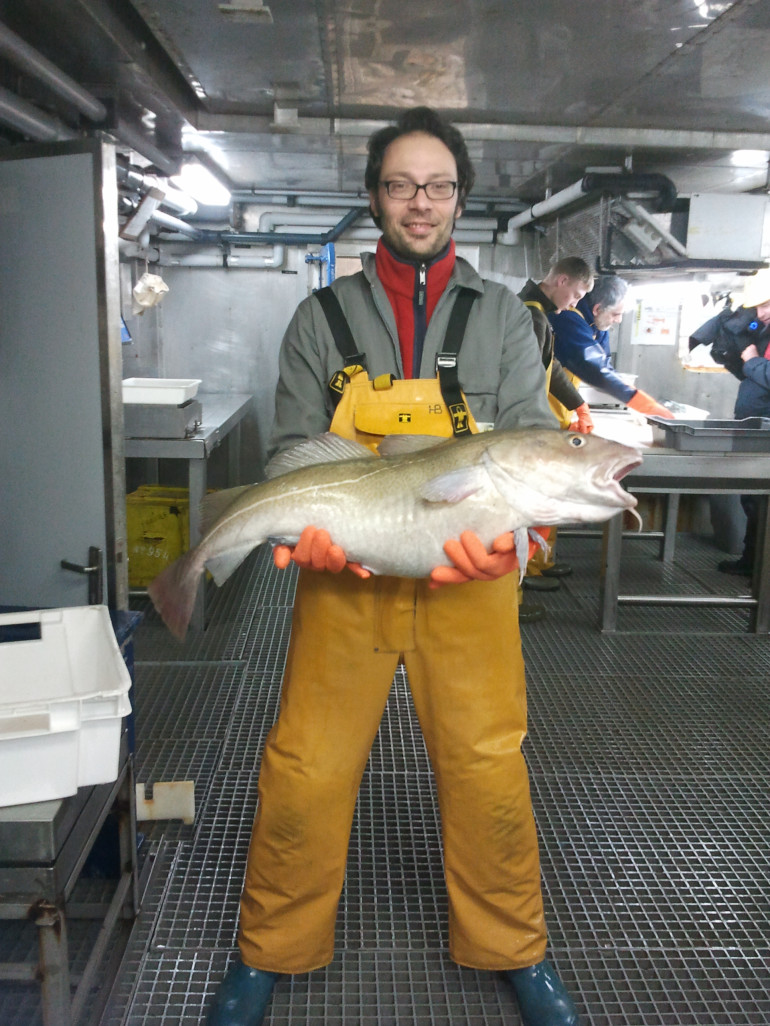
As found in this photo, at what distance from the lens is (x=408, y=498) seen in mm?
1671

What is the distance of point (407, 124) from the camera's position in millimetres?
1888

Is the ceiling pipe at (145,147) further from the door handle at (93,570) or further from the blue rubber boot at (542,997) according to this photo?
the blue rubber boot at (542,997)

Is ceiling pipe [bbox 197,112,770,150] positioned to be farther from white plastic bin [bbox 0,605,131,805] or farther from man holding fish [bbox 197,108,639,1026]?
white plastic bin [bbox 0,605,131,805]

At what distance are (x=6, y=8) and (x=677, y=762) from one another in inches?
139

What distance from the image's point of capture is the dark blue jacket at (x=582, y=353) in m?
4.96

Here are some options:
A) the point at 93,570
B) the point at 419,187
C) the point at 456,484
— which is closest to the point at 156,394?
the point at 93,570

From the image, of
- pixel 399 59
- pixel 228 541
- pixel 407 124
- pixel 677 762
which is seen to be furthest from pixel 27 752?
pixel 399 59

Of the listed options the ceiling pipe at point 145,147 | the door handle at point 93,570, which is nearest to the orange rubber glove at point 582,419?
the ceiling pipe at point 145,147

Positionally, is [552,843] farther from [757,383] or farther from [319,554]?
[757,383]

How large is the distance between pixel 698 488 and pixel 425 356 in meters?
3.05

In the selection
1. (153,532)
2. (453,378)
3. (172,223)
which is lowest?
(153,532)

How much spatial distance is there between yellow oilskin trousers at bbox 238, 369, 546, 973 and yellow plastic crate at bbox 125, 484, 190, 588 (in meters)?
3.08

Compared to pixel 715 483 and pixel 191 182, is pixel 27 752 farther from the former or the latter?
pixel 191 182

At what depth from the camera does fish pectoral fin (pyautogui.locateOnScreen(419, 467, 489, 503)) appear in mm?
1612
